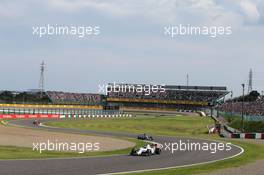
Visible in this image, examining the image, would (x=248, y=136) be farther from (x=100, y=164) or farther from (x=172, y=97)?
(x=172, y=97)

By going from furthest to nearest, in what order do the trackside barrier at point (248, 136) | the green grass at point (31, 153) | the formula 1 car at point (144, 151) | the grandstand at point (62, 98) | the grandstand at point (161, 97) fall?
1. the grandstand at point (161, 97)
2. the grandstand at point (62, 98)
3. the trackside barrier at point (248, 136)
4. the formula 1 car at point (144, 151)
5. the green grass at point (31, 153)

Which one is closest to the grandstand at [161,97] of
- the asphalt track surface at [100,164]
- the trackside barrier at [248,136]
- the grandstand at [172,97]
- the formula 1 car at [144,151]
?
the grandstand at [172,97]

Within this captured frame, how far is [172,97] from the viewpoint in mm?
167625

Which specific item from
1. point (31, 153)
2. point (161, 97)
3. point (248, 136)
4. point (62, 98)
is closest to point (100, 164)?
point (31, 153)

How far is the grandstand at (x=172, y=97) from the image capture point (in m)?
165

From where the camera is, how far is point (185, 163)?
2878 centimetres

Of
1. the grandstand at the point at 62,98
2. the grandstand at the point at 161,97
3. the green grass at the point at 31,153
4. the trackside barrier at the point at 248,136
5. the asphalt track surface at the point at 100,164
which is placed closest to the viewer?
the asphalt track surface at the point at 100,164

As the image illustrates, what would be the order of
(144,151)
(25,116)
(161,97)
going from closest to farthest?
(144,151) → (25,116) → (161,97)

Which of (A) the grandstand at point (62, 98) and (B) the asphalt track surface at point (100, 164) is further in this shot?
(A) the grandstand at point (62, 98)

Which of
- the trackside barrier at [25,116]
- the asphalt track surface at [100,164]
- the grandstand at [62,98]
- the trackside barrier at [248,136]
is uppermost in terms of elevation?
the grandstand at [62,98]

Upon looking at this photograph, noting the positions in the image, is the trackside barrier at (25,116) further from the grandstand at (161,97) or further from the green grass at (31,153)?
the grandstand at (161,97)

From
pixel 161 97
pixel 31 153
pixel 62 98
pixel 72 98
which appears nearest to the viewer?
pixel 31 153

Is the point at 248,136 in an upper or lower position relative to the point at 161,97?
lower

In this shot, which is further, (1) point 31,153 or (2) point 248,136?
(2) point 248,136
